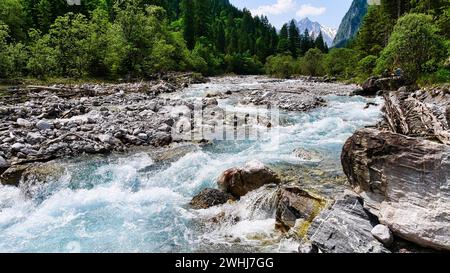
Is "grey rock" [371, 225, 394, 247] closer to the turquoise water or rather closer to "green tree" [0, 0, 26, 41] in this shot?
the turquoise water

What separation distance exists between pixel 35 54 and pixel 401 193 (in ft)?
127

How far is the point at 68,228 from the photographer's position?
26.3 feet

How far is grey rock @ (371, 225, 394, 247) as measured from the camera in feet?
18.6

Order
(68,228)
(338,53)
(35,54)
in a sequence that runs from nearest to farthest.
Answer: (68,228) → (35,54) → (338,53)

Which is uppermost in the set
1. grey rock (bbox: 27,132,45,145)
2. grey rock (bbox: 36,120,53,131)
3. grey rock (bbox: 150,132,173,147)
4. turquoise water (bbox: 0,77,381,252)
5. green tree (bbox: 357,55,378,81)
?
green tree (bbox: 357,55,378,81)

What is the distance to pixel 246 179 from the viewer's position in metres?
9.13

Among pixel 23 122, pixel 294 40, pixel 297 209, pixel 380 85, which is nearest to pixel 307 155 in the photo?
pixel 297 209

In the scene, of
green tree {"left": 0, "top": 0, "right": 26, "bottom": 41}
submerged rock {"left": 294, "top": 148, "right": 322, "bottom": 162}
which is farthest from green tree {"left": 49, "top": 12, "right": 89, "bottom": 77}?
submerged rock {"left": 294, "top": 148, "right": 322, "bottom": 162}

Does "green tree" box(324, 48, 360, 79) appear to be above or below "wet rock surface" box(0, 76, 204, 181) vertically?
above

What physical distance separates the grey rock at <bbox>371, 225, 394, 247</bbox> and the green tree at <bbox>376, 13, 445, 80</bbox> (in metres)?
26.2

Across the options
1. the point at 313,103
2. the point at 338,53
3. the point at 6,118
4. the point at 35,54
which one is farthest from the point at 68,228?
the point at 338,53

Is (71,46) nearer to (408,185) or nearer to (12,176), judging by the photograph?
(12,176)

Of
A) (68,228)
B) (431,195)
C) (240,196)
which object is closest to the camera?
(431,195)
